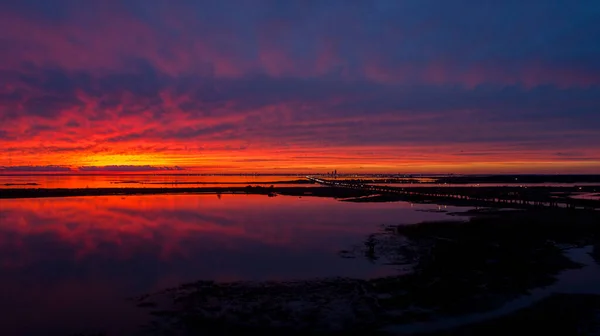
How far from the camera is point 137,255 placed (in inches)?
980

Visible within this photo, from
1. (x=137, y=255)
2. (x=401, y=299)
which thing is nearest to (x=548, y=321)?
(x=401, y=299)

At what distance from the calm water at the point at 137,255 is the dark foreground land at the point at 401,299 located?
1.33 meters

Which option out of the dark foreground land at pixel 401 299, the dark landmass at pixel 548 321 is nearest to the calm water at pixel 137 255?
the dark foreground land at pixel 401 299

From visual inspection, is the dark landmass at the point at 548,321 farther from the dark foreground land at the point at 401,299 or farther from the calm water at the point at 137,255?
the calm water at the point at 137,255

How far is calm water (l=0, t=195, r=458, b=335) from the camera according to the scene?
598 inches

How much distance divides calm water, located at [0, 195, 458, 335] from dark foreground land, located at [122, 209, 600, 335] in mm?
1331

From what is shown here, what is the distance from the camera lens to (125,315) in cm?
1441

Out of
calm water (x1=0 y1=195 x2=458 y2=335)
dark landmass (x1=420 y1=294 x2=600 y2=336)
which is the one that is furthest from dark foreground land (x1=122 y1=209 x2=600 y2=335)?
calm water (x1=0 y1=195 x2=458 y2=335)

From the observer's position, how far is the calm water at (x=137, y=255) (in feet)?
49.9

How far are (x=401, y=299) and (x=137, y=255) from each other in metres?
14.9

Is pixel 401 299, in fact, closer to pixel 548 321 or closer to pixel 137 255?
pixel 548 321

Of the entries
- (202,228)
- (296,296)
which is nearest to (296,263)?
(296,296)

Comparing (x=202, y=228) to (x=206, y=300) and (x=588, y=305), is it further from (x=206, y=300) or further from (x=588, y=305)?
(x=588, y=305)

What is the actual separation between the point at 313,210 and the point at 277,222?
1127cm
